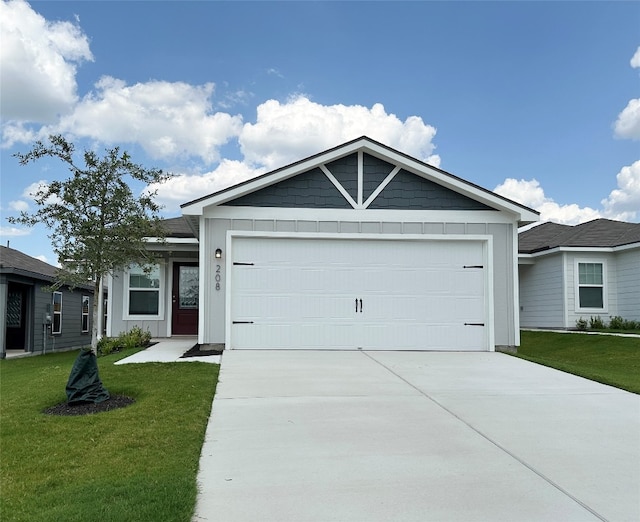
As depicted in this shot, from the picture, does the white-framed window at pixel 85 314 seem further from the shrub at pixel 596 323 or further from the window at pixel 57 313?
the shrub at pixel 596 323

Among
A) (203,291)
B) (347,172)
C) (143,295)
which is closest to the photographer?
(203,291)

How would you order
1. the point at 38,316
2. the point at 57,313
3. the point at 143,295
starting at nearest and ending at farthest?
1. the point at 143,295
2. the point at 38,316
3. the point at 57,313

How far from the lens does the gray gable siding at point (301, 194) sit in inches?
410

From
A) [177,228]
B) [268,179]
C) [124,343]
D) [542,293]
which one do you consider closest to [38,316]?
[177,228]

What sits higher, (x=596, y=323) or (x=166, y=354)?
(x=596, y=323)

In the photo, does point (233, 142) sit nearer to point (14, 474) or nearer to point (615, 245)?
point (615, 245)

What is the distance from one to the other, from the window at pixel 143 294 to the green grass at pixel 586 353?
344 inches

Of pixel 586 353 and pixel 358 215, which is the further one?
pixel 586 353

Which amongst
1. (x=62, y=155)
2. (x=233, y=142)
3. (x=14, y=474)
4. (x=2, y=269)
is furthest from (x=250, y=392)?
(x=233, y=142)

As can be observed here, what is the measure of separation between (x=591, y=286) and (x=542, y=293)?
1.54m

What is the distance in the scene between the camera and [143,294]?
13.7 m

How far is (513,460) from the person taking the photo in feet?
13.7

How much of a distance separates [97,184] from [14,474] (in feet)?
11.7

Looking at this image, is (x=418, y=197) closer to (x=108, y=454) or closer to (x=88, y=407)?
(x=88, y=407)
